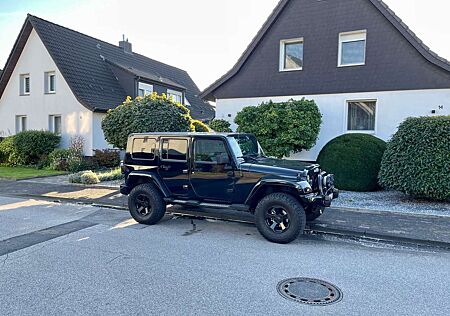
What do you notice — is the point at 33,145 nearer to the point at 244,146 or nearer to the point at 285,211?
the point at 244,146

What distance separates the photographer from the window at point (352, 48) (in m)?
12.4

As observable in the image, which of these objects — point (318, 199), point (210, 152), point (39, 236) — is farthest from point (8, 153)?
point (318, 199)

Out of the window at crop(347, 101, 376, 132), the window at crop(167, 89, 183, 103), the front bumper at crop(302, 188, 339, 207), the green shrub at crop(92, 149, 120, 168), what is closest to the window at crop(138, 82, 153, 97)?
the window at crop(167, 89, 183, 103)

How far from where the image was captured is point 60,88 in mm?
18328

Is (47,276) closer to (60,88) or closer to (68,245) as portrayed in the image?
(68,245)

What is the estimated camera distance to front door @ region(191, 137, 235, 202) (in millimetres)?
6289

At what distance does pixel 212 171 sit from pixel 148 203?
1.60 m

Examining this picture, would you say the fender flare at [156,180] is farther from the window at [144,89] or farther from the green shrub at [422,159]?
the window at [144,89]

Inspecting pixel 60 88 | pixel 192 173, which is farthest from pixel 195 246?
pixel 60 88

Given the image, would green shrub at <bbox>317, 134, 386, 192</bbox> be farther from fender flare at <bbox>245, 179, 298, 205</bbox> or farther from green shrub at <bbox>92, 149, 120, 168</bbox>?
green shrub at <bbox>92, 149, 120, 168</bbox>

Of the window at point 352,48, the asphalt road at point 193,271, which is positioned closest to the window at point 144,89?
the window at point 352,48

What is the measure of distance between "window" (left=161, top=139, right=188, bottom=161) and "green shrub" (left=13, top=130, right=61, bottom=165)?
43.1 feet

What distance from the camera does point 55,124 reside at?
19203mm

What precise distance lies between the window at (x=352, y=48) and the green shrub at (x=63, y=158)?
1243 centimetres
